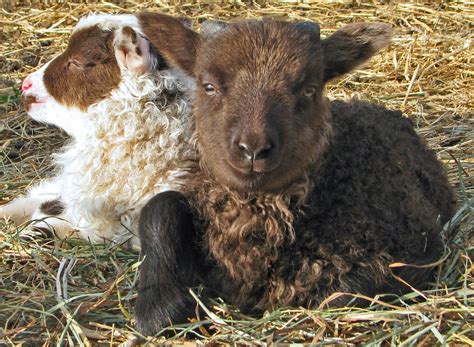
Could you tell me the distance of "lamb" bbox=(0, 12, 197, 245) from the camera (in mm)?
5602

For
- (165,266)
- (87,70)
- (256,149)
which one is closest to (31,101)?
(87,70)

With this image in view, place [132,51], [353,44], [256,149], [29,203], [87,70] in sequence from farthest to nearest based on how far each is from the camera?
1. [29,203]
2. [87,70]
3. [132,51]
4. [353,44]
5. [256,149]

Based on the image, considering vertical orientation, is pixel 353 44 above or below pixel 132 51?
above

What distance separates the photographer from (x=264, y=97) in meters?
4.35

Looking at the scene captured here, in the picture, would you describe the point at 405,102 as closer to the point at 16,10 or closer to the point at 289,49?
the point at 289,49

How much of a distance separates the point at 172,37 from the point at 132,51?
731mm

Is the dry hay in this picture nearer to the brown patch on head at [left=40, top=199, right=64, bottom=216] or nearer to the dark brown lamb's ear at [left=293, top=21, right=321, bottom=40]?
the brown patch on head at [left=40, top=199, right=64, bottom=216]

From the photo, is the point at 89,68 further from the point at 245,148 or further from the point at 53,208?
the point at 245,148

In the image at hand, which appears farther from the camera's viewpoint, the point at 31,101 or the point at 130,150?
the point at 31,101

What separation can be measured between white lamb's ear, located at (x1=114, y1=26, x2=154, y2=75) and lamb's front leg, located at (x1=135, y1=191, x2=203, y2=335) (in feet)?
4.13

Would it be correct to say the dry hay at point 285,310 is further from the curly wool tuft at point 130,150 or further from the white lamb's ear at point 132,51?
the white lamb's ear at point 132,51

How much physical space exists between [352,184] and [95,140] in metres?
1.94

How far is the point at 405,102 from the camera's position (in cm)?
800

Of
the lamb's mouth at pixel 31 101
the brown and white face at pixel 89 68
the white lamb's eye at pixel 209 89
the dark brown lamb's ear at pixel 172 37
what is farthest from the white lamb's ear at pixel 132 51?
the white lamb's eye at pixel 209 89
